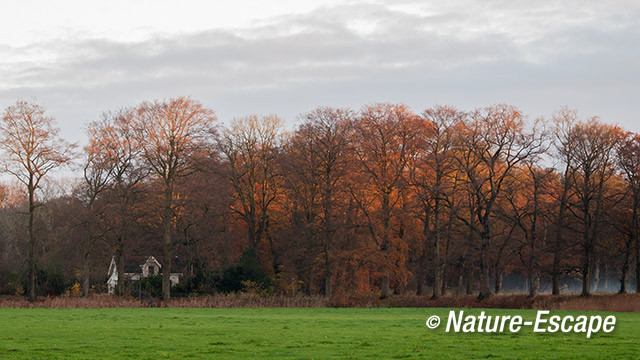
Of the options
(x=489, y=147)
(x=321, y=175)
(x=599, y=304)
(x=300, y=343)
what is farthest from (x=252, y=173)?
(x=300, y=343)

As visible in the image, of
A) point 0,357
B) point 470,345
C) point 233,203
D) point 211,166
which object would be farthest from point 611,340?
point 233,203

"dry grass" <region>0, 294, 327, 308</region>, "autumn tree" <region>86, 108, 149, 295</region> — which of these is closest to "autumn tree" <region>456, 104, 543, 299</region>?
"dry grass" <region>0, 294, 327, 308</region>

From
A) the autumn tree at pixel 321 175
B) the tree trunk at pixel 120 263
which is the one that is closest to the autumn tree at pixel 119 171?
the tree trunk at pixel 120 263

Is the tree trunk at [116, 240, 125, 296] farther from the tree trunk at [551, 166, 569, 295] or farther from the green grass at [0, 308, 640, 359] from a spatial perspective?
the tree trunk at [551, 166, 569, 295]

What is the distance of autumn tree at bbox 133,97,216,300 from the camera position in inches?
Result: 2295

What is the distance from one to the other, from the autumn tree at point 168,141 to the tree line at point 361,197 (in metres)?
0.12

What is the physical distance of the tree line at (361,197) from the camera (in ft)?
188

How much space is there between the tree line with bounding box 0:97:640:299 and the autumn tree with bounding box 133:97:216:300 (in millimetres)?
116

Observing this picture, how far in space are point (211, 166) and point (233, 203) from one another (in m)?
9.35

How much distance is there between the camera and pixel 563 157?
5909 centimetres

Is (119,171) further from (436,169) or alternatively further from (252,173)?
(436,169)

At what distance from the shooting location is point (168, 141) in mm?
58719

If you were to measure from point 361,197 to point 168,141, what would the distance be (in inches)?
655

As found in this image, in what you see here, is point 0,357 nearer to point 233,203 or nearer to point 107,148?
point 107,148
